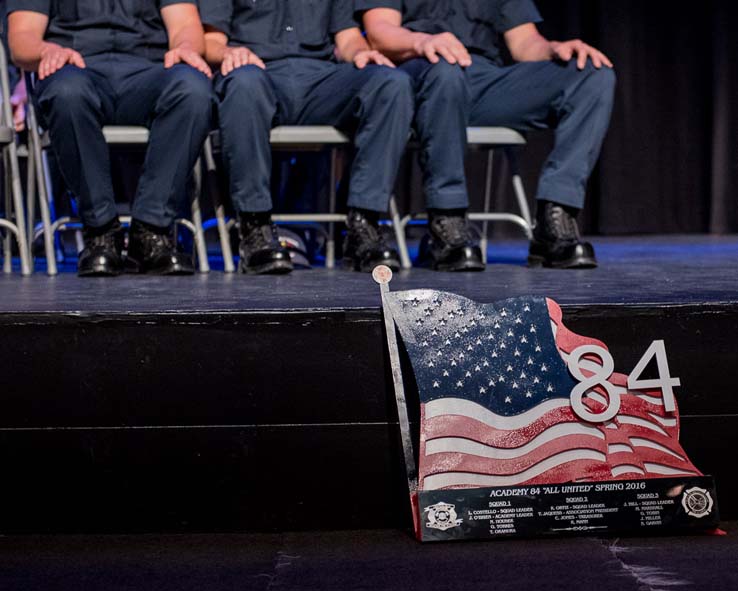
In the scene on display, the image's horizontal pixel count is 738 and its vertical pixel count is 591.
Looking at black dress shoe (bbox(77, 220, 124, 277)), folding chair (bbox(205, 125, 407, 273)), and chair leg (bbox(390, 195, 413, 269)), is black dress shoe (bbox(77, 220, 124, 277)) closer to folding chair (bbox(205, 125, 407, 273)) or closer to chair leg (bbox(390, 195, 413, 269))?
folding chair (bbox(205, 125, 407, 273))

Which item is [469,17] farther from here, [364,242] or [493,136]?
[364,242]

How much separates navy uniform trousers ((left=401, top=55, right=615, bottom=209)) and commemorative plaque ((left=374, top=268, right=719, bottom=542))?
103 centimetres

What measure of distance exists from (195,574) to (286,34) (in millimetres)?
1840

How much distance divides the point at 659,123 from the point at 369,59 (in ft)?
8.79

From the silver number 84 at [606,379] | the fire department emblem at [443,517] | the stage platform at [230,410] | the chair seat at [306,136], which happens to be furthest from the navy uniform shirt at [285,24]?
the fire department emblem at [443,517]

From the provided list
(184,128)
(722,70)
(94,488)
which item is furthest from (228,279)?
(722,70)

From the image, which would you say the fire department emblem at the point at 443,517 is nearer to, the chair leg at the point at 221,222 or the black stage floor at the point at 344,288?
the black stage floor at the point at 344,288

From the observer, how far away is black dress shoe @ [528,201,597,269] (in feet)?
7.50

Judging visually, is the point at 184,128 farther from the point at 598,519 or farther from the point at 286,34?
the point at 598,519

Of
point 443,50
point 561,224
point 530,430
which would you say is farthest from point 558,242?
point 530,430

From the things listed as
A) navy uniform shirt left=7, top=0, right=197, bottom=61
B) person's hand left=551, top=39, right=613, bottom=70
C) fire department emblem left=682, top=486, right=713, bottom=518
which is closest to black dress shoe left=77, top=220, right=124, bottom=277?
navy uniform shirt left=7, top=0, right=197, bottom=61

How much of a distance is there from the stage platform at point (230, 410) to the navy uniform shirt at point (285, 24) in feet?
4.86

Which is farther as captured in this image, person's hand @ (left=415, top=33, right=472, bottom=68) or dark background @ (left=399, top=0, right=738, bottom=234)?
dark background @ (left=399, top=0, right=738, bottom=234)

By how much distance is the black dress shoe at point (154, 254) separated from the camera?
224 centimetres
